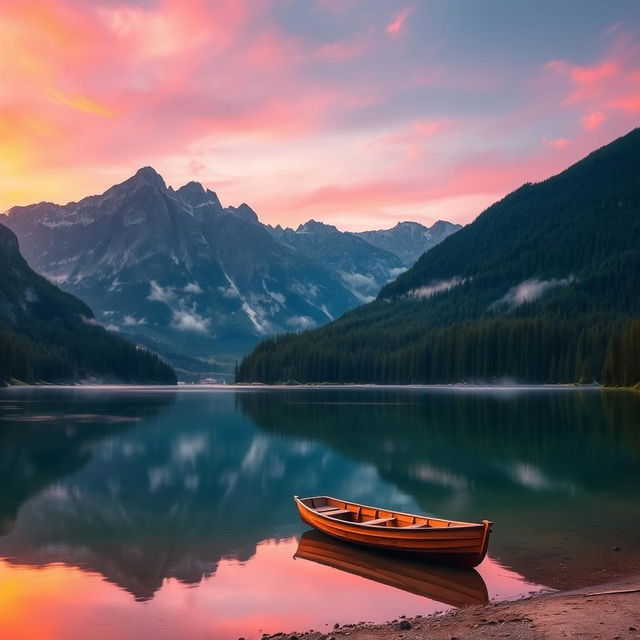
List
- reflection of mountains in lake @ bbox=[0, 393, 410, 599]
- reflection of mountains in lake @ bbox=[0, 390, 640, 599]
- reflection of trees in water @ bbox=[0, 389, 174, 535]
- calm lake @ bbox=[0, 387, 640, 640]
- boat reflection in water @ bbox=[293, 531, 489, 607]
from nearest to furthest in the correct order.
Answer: calm lake @ bbox=[0, 387, 640, 640], boat reflection in water @ bbox=[293, 531, 489, 607], reflection of mountains in lake @ bbox=[0, 393, 410, 599], reflection of mountains in lake @ bbox=[0, 390, 640, 599], reflection of trees in water @ bbox=[0, 389, 174, 535]

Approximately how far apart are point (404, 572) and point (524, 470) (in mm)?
32024

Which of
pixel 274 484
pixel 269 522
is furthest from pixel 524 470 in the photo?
pixel 269 522

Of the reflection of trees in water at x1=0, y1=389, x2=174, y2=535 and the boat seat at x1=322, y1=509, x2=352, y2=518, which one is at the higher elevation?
the boat seat at x1=322, y1=509, x2=352, y2=518

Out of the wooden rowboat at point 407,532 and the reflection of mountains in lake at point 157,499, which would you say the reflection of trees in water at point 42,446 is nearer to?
the reflection of mountains in lake at point 157,499

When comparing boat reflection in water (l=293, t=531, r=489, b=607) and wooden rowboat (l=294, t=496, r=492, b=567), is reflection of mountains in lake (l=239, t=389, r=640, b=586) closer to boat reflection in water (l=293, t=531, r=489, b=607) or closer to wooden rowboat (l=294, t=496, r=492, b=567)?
wooden rowboat (l=294, t=496, r=492, b=567)

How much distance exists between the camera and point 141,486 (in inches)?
2185

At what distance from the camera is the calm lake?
27.0 m

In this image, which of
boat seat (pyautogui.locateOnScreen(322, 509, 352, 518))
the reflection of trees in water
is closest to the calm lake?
the reflection of trees in water

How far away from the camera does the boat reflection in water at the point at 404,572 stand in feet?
93.5

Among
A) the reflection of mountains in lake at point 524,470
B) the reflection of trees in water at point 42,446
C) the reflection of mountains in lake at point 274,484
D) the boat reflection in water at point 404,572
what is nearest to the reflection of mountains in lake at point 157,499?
the reflection of mountains in lake at point 274,484

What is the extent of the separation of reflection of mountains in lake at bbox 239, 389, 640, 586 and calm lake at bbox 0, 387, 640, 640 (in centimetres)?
21

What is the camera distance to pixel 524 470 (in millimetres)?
60625

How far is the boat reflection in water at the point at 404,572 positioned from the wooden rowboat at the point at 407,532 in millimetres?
489

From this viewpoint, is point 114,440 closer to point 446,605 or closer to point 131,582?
point 131,582
